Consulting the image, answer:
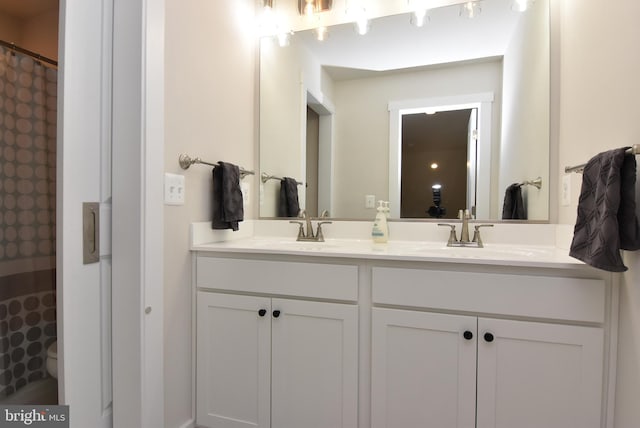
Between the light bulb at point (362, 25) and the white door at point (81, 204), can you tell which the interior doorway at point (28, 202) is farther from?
the light bulb at point (362, 25)

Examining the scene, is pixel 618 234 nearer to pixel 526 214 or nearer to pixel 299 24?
pixel 526 214

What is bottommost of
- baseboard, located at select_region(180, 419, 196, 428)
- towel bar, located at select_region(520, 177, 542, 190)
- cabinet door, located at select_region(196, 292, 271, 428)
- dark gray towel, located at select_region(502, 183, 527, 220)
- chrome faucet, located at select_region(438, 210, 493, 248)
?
baseboard, located at select_region(180, 419, 196, 428)

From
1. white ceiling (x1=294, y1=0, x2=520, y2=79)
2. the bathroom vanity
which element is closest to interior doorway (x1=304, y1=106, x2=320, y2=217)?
white ceiling (x1=294, y1=0, x2=520, y2=79)

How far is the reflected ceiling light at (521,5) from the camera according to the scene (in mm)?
1489

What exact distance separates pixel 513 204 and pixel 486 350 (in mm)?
771

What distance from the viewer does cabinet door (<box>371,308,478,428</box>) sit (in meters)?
1.07

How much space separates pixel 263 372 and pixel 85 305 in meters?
0.67

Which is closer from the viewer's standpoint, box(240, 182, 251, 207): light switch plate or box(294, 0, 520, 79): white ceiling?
box(294, 0, 520, 79): white ceiling

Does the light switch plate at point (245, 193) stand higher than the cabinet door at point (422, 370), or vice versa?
the light switch plate at point (245, 193)

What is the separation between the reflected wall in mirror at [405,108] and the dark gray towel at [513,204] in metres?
→ 0.02

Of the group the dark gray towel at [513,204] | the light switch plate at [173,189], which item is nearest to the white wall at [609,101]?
the dark gray towel at [513,204]

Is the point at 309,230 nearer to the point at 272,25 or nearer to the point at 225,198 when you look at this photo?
the point at 225,198

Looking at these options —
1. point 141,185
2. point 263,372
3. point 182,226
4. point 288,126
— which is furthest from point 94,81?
point 263,372

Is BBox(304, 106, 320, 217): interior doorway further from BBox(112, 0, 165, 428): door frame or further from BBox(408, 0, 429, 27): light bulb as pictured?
BBox(112, 0, 165, 428): door frame
